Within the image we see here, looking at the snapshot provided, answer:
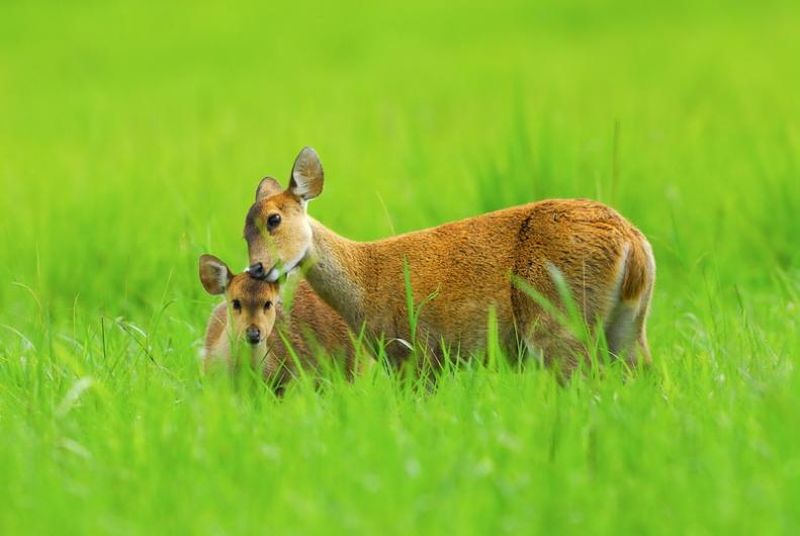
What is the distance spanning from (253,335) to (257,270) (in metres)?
0.34

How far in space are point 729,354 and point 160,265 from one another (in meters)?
3.80

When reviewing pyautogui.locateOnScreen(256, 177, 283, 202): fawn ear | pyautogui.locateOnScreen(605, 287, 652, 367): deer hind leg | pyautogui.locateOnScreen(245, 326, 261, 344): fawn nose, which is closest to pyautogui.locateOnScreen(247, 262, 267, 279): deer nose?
pyautogui.locateOnScreen(245, 326, 261, 344): fawn nose

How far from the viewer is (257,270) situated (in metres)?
5.66

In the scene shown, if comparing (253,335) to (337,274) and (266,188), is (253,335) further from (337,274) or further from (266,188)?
(266,188)

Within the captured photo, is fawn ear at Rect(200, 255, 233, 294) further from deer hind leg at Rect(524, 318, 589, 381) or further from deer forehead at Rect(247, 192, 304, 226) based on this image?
deer hind leg at Rect(524, 318, 589, 381)

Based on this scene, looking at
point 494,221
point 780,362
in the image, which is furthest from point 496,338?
point 780,362

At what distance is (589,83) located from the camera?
1338cm

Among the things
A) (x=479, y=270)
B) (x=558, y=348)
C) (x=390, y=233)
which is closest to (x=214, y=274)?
(x=479, y=270)

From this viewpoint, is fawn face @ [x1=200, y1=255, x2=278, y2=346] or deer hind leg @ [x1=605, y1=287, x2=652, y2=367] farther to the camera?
fawn face @ [x1=200, y1=255, x2=278, y2=346]

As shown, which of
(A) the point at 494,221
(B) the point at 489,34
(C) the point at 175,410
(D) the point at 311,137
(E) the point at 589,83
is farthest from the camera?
(B) the point at 489,34

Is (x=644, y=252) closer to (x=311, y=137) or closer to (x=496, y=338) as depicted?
(x=496, y=338)

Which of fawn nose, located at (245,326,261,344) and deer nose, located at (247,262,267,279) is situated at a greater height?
deer nose, located at (247,262,267,279)

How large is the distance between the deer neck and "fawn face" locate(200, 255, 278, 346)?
0.20 m

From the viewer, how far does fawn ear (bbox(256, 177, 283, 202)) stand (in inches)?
239
